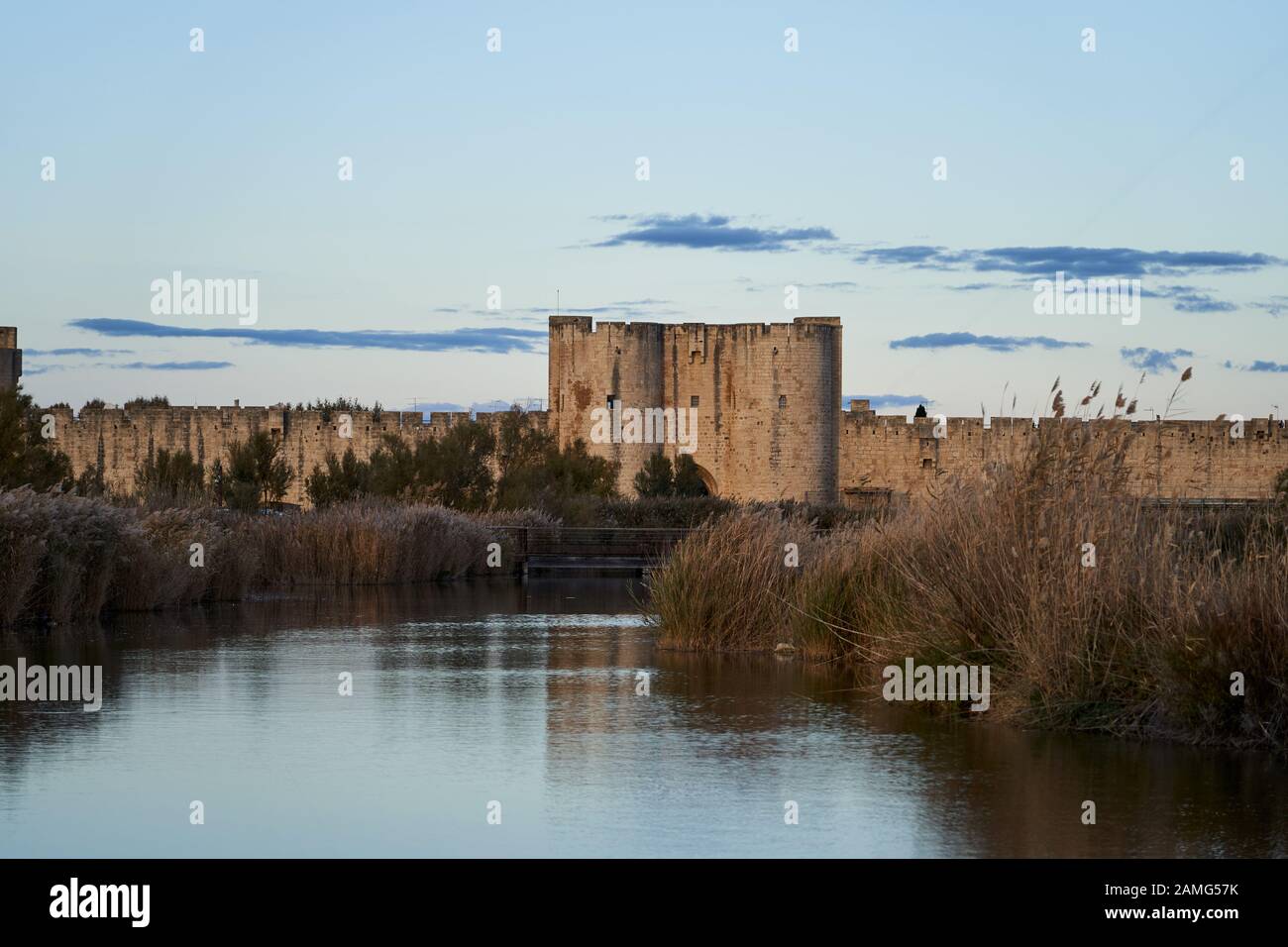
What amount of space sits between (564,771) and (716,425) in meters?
42.9

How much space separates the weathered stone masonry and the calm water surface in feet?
123

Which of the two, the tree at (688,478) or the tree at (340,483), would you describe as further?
the tree at (688,478)

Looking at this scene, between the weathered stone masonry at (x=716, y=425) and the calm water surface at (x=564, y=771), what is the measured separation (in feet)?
123

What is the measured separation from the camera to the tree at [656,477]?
153 ft

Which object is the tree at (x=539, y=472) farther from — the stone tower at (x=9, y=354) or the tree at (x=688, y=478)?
the stone tower at (x=9, y=354)

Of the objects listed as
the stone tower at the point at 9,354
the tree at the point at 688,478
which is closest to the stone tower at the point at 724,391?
the tree at the point at 688,478

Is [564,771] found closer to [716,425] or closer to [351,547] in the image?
[351,547]

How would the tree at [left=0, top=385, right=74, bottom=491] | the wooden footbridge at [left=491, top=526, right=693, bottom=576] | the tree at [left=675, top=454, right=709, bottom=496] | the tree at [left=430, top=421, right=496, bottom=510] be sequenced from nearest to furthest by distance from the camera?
the tree at [left=0, top=385, right=74, bottom=491]
the wooden footbridge at [left=491, top=526, right=693, bottom=576]
the tree at [left=430, top=421, right=496, bottom=510]
the tree at [left=675, top=454, right=709, bottom=496]

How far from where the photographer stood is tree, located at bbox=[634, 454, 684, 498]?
46562 mm

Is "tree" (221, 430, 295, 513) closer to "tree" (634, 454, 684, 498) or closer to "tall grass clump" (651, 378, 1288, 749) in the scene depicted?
"tree" (634, 454, 684, 498)

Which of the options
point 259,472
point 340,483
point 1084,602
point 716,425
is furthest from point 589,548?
point 716,425

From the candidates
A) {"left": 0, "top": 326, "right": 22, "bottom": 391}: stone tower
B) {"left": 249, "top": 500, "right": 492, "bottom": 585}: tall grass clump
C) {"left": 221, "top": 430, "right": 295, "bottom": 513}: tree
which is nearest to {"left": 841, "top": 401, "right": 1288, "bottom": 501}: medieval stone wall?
{"left": 221, "top": 430, "right": 295, "bottom": 513}: tree
